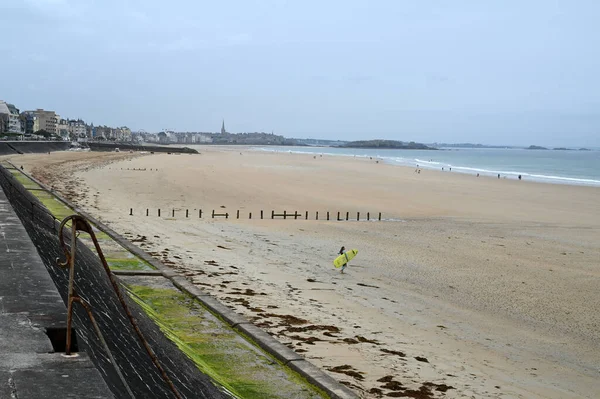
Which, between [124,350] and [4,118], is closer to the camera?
[124,350]

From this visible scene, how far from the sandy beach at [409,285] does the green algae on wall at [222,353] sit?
1.07 m

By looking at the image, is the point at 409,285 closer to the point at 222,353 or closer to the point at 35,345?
the point at 222,353

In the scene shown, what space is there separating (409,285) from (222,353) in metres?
7.84

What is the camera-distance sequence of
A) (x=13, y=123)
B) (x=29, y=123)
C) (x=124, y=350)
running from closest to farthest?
1. (x=124, y=350)
2. (x=13, y=123)
3. (x=29, y=123)

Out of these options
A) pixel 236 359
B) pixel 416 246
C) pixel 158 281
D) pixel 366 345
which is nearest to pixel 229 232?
pixel 416 246

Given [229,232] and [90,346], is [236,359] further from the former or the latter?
[229,232]

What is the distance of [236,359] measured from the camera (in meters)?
6.88

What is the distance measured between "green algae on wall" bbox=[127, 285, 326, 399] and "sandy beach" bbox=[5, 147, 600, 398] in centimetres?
107

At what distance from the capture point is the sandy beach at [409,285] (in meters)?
8.42

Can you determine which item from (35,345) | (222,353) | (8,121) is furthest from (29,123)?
(35,345)

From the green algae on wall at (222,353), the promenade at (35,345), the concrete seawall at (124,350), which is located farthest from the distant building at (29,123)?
the promenade at (35,345)

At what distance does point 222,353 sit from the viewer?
23.1ft

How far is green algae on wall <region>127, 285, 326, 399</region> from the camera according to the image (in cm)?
616

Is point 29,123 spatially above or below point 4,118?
below
